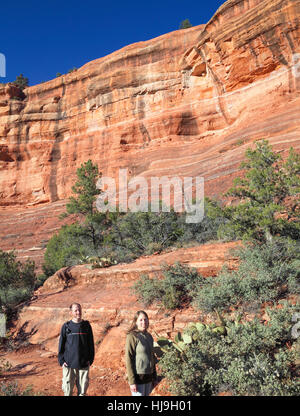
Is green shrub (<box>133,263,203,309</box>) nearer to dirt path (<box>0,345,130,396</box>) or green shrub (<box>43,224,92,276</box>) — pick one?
dirt path (<box>0,345,130,396</box>)

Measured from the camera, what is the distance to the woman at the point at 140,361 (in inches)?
120

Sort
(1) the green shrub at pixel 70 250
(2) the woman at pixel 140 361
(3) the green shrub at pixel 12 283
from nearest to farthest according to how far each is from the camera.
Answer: (2) the woman at pixel 140 361
(3) the green shrub at pixel 12 283
(1) the green shrub at pixel 70 250

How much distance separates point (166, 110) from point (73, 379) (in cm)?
2851

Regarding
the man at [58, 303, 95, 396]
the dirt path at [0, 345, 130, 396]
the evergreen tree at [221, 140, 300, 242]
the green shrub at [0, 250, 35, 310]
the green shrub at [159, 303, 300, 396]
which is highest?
the evergreen tree at [221, 140, 300, 242]

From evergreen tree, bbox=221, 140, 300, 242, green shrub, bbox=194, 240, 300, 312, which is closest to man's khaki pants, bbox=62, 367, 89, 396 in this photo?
green shrub, bbox=194, 240, 300, 312

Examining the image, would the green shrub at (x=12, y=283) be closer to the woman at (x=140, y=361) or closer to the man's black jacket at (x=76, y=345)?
the man's black jacket at (x=76, y=345)

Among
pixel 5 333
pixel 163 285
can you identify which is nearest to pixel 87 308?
pixel 163 285

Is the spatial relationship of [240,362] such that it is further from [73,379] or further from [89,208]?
[89,208]

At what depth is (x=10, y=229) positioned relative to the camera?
31.5 meters

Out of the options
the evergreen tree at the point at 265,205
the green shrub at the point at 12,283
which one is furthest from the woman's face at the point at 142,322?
the green shrub at the point at 12,283

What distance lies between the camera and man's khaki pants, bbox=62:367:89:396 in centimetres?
368

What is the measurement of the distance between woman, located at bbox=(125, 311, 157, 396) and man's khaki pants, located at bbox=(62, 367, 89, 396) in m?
0.95

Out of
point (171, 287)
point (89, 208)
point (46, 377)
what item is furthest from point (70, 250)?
point (46, 377)

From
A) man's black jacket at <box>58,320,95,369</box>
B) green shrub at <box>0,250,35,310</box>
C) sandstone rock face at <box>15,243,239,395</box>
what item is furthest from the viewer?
green shrub at <box>0,250,35,310</box>
